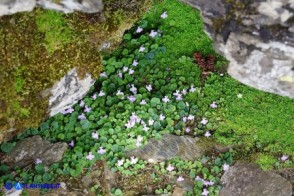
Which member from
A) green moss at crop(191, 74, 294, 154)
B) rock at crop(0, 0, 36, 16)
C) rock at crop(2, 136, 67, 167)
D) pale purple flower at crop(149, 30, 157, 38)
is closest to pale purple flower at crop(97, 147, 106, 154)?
rock at crop(2, 136, 67, 167)

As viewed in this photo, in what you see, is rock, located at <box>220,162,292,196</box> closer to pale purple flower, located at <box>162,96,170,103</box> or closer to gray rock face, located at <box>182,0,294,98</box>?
pale purple flower, located at <box>162,96,170,103</box>

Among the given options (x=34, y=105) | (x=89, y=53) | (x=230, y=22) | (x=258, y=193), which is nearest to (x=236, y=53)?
(x=230, y=22)

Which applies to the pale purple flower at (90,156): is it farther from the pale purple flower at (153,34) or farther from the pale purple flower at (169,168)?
the pale purple flower at (153,34)

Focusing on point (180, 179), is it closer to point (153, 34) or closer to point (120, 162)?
point (120, 162)

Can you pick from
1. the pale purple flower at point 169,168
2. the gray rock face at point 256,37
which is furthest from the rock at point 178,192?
the gray rock face at point 256,37

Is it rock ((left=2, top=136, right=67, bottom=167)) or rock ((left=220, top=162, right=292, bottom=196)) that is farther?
rock ((left=220, top=162, right=292, bottom=196))

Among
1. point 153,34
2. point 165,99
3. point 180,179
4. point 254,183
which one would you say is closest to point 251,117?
point 254,183

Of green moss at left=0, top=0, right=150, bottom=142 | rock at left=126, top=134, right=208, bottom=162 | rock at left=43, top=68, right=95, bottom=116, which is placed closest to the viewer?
green moss at left=0, top=0, right=150, bottom=142
